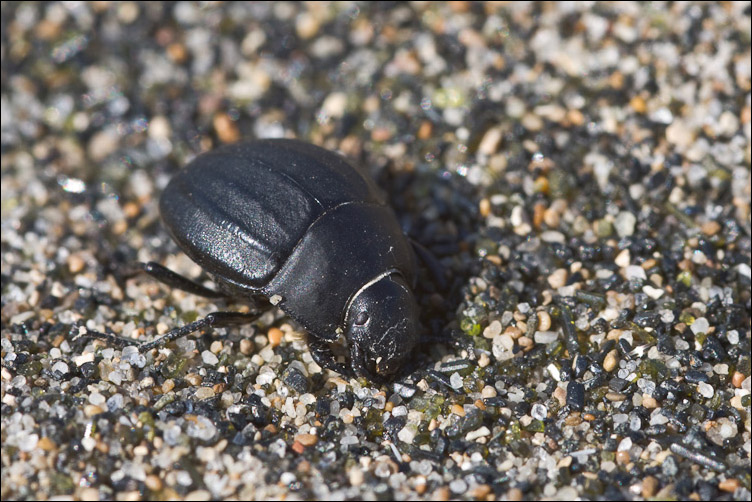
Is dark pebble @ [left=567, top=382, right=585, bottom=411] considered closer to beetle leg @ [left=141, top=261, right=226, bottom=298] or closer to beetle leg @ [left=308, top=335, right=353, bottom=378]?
beetle leg @ [left=308, top=335, right=353, bottom=378]

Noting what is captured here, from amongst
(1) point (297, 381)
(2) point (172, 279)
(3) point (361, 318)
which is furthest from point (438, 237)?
(2) point (172, 279)

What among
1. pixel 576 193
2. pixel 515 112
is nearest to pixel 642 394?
pixel 576 193

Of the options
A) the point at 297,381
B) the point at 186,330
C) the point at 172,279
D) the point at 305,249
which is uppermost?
the point at 305,249

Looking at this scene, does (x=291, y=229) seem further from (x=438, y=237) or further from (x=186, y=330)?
(x=438, y=237)

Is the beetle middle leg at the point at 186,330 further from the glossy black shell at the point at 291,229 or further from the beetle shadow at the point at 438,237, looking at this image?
the beetle shadow at the point at 438,237

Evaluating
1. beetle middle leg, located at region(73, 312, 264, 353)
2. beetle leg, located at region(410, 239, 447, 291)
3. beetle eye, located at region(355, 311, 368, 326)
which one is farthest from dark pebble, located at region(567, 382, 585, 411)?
beetle middle leg, located at region(73, 312, 264, 353)

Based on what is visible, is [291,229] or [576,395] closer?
[576,395]

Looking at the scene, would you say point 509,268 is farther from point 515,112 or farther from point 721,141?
point 721,141
